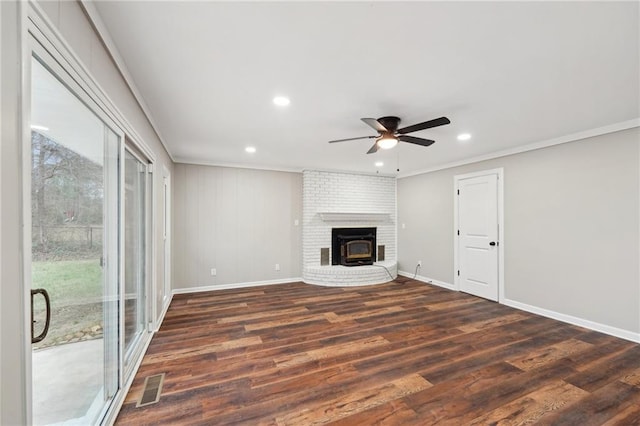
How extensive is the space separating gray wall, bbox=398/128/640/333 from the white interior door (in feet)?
0.62

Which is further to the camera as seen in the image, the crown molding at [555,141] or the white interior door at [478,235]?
the white interior door at [478,235]

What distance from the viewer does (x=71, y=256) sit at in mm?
1479

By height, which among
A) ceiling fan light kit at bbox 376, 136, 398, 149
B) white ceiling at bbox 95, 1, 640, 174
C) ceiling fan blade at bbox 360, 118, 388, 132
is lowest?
ceiling fan light kit at bbox 376, 136, 398, 149

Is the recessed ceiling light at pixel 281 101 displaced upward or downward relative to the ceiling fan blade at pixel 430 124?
upward

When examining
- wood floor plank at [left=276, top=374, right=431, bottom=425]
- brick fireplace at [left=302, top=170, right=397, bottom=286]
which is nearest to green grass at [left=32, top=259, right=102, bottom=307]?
wood floor plank at [left=276, top=374, right=431, bottom=425]

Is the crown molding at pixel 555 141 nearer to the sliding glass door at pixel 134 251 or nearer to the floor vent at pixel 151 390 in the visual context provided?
the sliding glass door at pixel 134 251

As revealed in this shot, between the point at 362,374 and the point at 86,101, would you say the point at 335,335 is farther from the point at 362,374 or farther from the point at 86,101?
the point at 86,101

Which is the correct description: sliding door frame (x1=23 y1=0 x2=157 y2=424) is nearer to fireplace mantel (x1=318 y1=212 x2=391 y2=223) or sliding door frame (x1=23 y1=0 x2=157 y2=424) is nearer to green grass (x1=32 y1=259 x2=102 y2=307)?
green grass (x1=32 y1=259 x2=102 y2=307)

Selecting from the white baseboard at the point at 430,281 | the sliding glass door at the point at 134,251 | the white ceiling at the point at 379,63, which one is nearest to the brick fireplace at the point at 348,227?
the white baseboard at the point at 430,281

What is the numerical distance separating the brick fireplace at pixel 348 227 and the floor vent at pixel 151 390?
3.56 meters

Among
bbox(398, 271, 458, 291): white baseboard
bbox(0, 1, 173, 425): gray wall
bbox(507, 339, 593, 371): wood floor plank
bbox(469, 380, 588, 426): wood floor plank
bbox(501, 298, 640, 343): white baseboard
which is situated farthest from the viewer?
bbox(398, 271, 458, 291): white baseboard

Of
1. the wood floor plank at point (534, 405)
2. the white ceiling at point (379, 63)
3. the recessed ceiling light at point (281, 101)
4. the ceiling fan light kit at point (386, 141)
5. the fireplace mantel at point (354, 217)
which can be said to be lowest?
the wood floor plank at point (534, 405)

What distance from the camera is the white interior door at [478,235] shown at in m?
4.56

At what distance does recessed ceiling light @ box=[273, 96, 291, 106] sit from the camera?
2.50 metres
